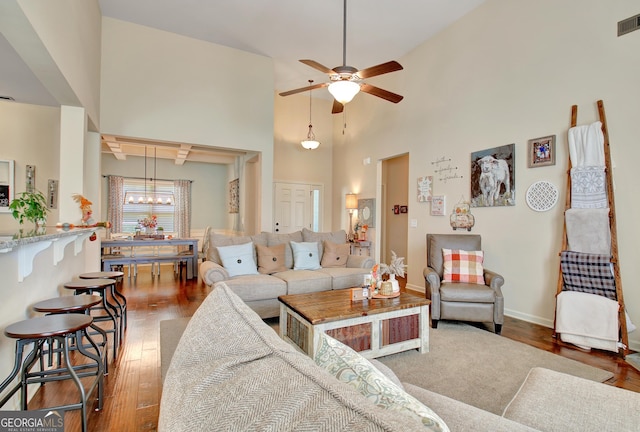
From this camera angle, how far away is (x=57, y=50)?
2525 mm

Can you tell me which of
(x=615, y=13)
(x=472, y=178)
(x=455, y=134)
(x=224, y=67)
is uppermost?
(x=224, y=67)

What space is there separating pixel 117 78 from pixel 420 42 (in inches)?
181

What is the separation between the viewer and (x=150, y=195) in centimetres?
824

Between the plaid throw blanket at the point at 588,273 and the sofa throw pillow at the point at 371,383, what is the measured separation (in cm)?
320

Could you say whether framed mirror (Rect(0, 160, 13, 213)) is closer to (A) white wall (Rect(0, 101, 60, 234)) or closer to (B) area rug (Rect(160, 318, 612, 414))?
(A) white wall (Rect(0, 101, 60, 234))

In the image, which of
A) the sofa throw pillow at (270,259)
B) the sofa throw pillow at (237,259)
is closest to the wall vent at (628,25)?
the sofa throw pillow at (270,259)

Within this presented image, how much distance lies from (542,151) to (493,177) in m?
A: 0.61

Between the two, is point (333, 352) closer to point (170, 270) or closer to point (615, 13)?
point (615, 13)

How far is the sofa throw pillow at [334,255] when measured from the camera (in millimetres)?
4438

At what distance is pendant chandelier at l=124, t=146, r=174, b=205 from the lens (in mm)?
7910

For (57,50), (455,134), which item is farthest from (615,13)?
(57,50)

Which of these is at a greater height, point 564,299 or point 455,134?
point 455,134

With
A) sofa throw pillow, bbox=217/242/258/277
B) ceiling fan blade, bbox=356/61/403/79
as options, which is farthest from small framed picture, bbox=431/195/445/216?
sofa throw pillow, bbox=217/242/258/277

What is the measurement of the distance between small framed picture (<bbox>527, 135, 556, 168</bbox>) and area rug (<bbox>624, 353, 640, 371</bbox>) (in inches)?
74.8
